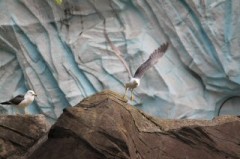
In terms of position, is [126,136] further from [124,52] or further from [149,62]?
[124,52]

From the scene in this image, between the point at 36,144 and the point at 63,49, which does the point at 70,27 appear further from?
the point at 36,144

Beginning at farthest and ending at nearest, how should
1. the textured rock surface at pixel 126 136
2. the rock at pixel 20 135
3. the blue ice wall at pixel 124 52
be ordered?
1. the blue ice wall at pixel 124 52
2. the rock at pixel 20 135
3. the textured rock surface at pixel 126 136

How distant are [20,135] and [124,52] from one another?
4206 millimetres

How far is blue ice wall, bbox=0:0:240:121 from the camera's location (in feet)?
30.1

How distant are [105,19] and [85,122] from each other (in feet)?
16.4

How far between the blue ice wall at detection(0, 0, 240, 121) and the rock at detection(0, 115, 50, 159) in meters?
3.84

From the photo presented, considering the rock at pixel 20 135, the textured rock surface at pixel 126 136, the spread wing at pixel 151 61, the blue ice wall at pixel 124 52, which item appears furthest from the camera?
the blue ice wall at pixel 124 52

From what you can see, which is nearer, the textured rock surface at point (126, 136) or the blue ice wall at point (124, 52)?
the textured rock surface at point (126, 136)

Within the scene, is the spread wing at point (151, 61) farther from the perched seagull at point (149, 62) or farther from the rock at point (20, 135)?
the rock at point (20, 135)

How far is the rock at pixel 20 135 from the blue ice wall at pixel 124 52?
384 cm

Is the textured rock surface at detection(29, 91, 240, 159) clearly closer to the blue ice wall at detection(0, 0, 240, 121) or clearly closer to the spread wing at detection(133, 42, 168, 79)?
the spread wing at detection(133, 42, 168, 79)

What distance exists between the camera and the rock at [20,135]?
523 centimetres

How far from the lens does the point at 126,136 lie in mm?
4680

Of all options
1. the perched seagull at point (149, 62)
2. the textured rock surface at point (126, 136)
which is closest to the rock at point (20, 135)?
the textured rock surface at point (126, 136)
